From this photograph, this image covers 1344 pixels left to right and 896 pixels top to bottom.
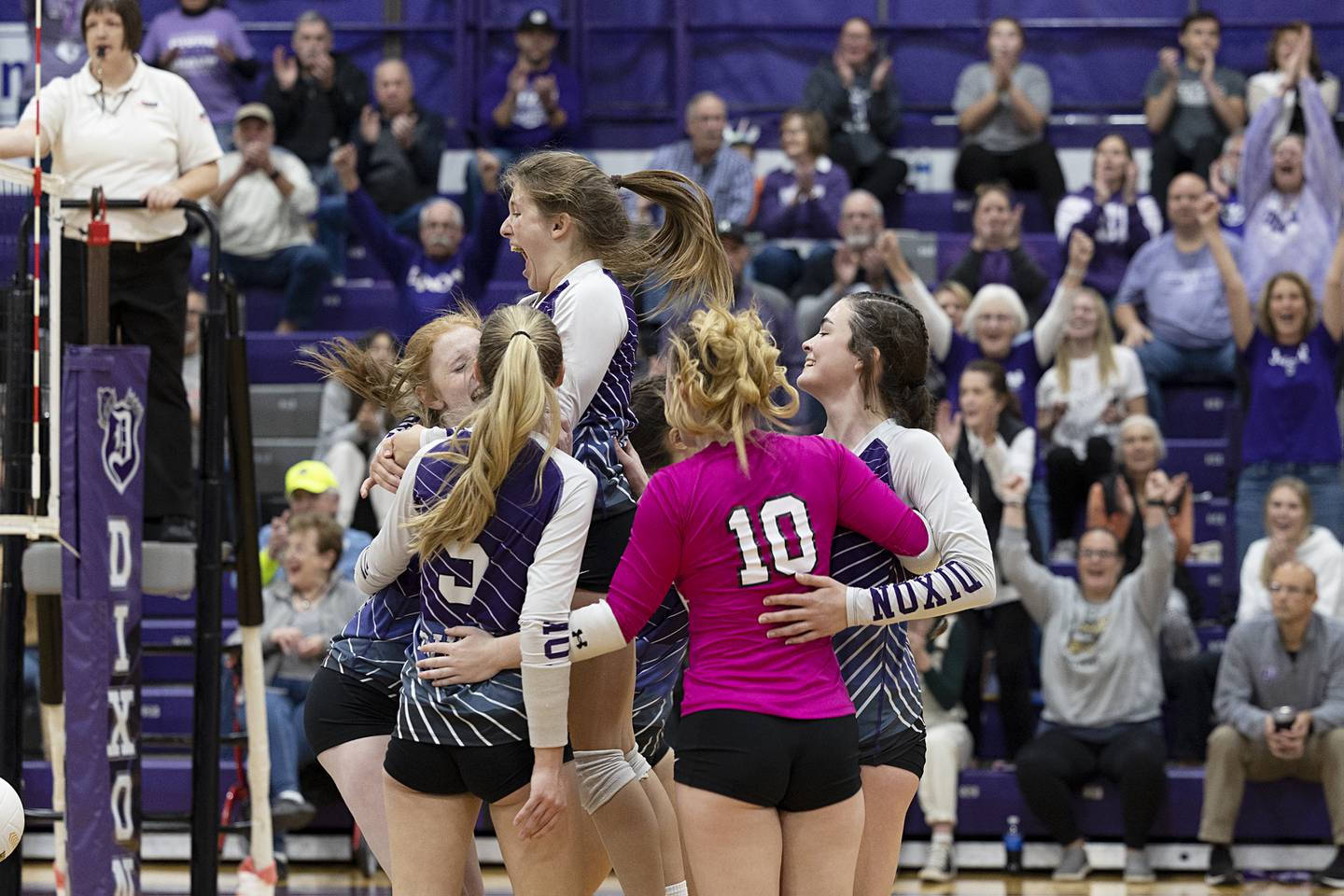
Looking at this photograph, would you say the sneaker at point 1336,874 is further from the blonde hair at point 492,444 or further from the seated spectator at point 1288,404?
the blonde hair at point 492,444

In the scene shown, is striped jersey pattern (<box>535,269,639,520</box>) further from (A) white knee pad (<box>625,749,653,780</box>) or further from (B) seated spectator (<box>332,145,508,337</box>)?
(B) seated spectator (<box>332,145,508,337</box>)

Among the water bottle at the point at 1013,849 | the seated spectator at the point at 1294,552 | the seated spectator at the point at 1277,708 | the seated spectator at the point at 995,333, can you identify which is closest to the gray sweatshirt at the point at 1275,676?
the seated spectator at the point at 1277,708

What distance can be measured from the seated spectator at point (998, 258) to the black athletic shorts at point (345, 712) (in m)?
6.96

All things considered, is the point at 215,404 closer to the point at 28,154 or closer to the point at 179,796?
the point at 28,154

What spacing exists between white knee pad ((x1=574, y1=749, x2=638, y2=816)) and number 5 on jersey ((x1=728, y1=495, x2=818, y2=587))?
70 centimetres

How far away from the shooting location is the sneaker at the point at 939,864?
25.8 ft

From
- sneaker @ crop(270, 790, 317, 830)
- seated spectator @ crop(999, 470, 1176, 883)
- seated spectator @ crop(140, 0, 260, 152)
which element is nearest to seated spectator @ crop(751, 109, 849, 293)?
seated spectator @ crop(999, 470, 1176, 883)

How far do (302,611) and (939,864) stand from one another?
128 inches

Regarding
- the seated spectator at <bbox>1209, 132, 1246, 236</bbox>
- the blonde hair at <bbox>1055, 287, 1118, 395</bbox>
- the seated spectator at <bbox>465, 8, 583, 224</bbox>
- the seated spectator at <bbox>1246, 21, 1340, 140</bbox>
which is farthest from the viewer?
the seated spectator at <bbox>465, 8, 583, 224</bbox>

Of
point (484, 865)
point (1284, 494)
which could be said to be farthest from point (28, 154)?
point (1284, 494)

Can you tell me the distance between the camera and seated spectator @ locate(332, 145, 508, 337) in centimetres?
1061

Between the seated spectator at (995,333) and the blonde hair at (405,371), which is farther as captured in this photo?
the seated spectator at (995,333)

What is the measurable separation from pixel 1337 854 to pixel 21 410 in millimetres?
5954

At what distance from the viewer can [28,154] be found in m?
5.81
